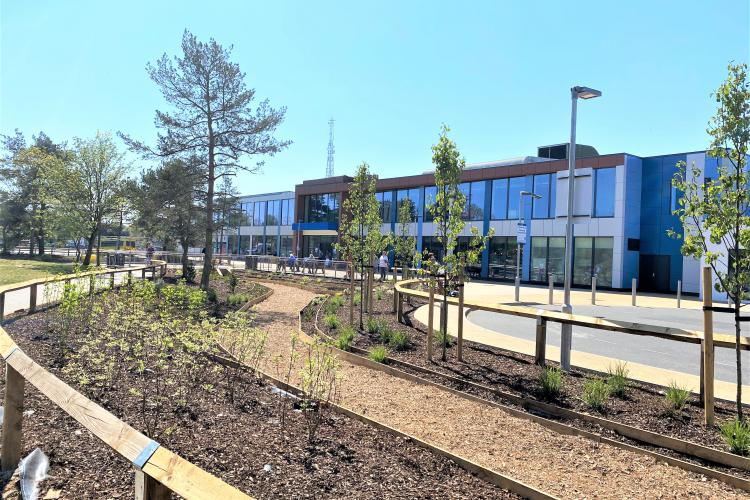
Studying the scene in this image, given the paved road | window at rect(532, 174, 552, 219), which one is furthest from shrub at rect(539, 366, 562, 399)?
window at rect(532, 174, 552, 219)

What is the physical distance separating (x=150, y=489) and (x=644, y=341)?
11.8 metres

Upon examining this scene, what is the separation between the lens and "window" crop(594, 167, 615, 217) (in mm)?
28641

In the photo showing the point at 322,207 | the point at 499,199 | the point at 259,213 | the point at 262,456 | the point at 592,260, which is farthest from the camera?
the point at 259,213

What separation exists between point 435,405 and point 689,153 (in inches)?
1103

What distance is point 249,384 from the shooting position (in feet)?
19.9

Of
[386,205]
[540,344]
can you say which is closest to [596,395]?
[540,344]

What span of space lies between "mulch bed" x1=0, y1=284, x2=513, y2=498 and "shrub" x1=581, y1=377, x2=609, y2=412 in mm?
2367

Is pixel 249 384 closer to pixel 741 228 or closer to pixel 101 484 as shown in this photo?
pixel 101 484

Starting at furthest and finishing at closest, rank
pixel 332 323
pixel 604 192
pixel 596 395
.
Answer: pixel 604 192 < pixel 332 323 < pixel 596 395

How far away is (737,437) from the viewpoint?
4.44 meters

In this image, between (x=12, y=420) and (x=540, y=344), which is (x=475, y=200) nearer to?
(x=540, y=344)

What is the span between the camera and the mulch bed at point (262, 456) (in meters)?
3.50

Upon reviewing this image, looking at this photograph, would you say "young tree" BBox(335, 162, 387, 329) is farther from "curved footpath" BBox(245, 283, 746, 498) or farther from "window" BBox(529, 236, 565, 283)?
"window" BBox(529, 236, 565, 283)

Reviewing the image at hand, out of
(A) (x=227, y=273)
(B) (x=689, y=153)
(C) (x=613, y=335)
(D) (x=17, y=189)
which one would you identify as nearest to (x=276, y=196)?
(D) (x=17, y=189)
